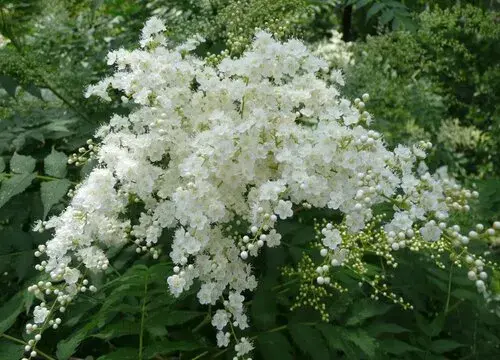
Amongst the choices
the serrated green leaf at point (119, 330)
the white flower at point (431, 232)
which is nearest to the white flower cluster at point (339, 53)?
the white flower at point (431, 232)

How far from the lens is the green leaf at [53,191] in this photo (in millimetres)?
A: 2242

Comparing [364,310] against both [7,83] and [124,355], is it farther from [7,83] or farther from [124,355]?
[7,83]

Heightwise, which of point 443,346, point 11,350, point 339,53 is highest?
point 11,350

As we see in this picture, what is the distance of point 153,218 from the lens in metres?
1.91

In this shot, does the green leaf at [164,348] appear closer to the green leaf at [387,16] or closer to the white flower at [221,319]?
the white flower at [221,319]

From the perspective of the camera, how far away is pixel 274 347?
195 centimetres

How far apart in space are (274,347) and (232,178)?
0.55 meters

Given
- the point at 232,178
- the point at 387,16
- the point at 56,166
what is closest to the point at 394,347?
the point at 232,178

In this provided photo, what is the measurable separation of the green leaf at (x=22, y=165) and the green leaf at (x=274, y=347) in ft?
3.84

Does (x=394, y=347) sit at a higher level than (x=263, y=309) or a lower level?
lower

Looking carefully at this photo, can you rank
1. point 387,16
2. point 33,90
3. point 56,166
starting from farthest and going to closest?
point 387,16 < point 33,90 < point 56,166

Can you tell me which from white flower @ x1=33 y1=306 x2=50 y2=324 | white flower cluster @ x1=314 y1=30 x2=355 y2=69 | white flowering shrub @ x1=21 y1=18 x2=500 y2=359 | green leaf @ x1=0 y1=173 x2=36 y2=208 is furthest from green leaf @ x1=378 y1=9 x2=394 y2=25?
white flower @ x1=33 y1=306 x2=50 y2=324

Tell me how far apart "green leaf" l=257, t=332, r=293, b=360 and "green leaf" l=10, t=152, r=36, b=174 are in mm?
1171

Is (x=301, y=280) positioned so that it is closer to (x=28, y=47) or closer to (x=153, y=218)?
(x=153, y=218)
